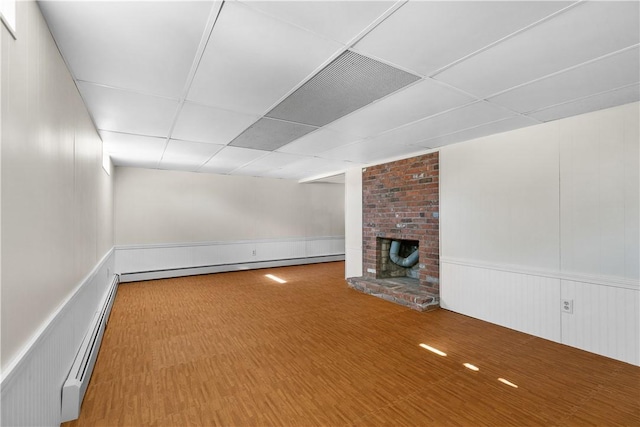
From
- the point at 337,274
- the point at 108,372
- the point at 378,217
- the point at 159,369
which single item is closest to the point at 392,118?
the point at 378,217

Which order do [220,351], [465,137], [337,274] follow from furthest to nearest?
[337,274], [465,137], [220,351]

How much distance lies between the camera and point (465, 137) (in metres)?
3.74

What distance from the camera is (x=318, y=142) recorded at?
397 cm

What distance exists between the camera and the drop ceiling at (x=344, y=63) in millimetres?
1487

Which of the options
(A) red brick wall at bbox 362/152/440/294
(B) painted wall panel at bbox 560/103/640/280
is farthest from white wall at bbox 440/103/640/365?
(A) red brick wall at bbox 362/152/440/294

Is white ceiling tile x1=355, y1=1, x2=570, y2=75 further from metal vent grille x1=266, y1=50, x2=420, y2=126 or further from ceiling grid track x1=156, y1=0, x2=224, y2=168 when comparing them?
ceiling grid track x1=156, y1=0, x2=224, y2=168

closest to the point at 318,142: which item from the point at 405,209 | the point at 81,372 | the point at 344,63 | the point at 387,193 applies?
the point at 387,193

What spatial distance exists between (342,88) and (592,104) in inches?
91.6

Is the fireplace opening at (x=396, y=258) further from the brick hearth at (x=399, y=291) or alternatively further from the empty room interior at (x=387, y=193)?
the empty room interior at (x=387, y=193)

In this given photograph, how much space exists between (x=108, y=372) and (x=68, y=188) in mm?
1572

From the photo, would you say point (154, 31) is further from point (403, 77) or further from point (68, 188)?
point (403, 77)

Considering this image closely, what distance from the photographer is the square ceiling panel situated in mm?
4145

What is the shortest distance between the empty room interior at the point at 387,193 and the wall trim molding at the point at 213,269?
4.12 feet

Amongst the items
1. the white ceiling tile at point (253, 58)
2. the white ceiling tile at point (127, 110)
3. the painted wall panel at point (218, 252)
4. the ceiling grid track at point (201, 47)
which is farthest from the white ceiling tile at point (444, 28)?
the painted wall panel at point (218, 252)
